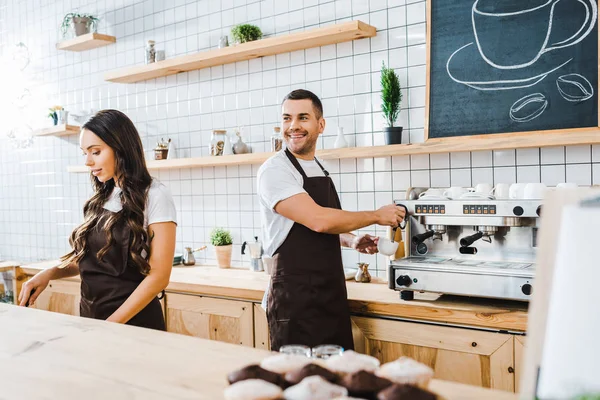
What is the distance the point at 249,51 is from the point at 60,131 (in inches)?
77.8

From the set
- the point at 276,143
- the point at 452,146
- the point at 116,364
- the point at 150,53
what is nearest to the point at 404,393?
the point at 116,364

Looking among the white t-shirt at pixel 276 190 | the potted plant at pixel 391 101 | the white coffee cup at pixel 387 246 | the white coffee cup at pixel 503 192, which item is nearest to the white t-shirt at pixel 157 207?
the white t-shirt at pixel 276 190

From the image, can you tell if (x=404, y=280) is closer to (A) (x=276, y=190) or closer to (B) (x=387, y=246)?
(B) (x=387, y=246)

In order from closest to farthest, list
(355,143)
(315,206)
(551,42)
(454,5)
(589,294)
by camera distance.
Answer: (589,294) < (315,206) < (551,42) < (454,5) < (355,143)

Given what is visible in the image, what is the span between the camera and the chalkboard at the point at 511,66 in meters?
2.57

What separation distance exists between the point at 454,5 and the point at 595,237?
7.98 ft

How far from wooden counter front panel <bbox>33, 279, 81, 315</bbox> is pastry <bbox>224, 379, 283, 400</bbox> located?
9.96ft

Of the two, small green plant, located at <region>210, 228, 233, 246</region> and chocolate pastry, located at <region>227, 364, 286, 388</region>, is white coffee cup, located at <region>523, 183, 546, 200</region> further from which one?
small green plant, located at <region>210, 228, 233, 246</region>

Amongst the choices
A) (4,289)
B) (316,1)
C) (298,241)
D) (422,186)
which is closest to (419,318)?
(298,241)

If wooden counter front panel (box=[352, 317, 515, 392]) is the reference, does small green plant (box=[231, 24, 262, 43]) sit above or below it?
above

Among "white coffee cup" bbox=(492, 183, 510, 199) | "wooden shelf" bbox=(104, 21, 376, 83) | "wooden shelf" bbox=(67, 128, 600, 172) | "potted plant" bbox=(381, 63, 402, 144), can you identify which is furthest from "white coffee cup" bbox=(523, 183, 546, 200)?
"wooden shelf" bbox=(104, 21, 376, 83)

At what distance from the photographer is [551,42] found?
104 inches

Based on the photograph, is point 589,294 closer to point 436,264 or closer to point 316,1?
point 436,264

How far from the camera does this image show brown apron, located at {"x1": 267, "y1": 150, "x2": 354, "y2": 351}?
2.35m
